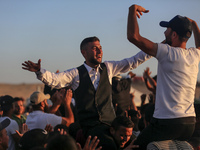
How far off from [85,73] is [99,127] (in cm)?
74

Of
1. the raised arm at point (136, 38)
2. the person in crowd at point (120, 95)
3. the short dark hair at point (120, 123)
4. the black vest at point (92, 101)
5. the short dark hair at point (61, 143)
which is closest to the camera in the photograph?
the short dark hair at point (61, 143)

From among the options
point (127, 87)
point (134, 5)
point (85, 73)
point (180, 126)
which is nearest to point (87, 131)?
point (85, 73)

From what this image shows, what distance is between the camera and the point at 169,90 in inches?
144

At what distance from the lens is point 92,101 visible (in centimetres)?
442

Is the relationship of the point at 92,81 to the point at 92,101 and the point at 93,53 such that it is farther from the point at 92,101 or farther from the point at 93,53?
the point at 93,53

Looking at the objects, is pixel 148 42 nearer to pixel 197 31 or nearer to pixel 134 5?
pixel 134 5

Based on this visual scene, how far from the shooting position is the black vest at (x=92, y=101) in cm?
441

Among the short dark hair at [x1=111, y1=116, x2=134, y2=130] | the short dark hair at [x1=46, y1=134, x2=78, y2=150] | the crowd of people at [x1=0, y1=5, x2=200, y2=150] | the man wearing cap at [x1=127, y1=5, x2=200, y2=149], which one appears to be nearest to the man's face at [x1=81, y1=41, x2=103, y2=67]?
the crowd of people at [x1=0, y1=5, x2=200, y2=150]

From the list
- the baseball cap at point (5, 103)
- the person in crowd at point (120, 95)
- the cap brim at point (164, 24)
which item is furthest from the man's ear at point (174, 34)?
the person in crowd at point (120, 95)

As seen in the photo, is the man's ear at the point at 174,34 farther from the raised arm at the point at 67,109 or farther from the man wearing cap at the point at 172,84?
the raised arm at the point at 67,109

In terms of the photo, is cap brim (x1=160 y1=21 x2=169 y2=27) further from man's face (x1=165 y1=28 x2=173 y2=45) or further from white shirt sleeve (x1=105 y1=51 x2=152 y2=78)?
white shirt sleeve (x1=105 y1=51 x2=152 y2=78)

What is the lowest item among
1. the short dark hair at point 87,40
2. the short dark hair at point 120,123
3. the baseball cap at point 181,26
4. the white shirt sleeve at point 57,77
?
the short dark hair at point 120,123

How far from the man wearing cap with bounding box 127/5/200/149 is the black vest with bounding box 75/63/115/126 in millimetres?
787

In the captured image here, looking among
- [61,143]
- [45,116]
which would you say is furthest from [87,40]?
[61,143]
